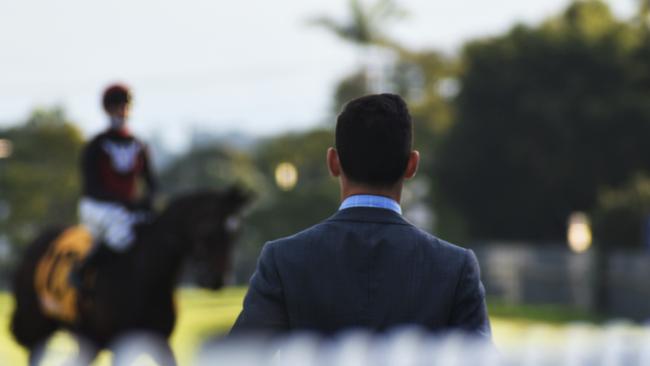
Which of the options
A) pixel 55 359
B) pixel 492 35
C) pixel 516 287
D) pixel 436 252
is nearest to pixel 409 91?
pixel 492 35

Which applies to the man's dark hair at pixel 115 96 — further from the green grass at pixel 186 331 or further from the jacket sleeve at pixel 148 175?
the green grass at pixel 186 331

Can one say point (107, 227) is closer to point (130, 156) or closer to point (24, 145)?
point (130, 156)

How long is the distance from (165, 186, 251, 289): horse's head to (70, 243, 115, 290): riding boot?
2.28 feet

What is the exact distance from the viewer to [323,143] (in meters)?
79.6

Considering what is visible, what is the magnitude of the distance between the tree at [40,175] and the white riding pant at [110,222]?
55.8 m

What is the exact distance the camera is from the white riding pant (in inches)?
423

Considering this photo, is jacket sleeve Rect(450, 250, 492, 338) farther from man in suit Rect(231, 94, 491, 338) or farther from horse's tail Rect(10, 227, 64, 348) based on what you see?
horse's tail Rect(10, 227, 64, 348)

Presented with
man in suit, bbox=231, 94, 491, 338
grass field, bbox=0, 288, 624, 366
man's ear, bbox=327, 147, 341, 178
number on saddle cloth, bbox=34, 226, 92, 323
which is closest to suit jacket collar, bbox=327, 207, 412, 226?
man in suit, bbox=231, 94, 491, 338

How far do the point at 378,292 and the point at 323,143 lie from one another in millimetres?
75822

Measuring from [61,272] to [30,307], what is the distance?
0.95 metres

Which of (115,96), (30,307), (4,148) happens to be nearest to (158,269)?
(115,96)

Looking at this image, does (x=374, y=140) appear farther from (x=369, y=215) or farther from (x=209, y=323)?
(x=209, y=323)

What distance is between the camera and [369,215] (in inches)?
155

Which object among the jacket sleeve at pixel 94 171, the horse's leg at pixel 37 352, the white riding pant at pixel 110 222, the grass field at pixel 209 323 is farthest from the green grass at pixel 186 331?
the jacket sleeve at pixel 94 171
